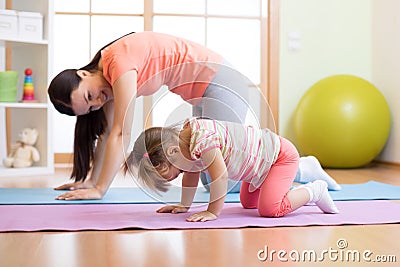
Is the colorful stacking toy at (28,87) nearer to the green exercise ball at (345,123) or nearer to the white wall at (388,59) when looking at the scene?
the green exercise ball at (345,123)

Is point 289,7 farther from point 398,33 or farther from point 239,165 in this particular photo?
point 239,165

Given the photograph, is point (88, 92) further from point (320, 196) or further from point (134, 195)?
point (320, 196)

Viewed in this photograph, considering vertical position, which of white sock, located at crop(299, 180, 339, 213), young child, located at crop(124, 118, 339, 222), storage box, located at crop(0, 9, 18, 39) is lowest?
white sock, located at crop(299, 180, 339, 213)

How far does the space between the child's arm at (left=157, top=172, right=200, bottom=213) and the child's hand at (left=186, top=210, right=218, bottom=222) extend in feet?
0.21

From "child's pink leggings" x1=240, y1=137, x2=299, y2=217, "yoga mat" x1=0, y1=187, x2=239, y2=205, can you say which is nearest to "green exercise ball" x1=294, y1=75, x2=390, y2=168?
"yoga mat" x1=0, y1=187, x2=239, y2=205

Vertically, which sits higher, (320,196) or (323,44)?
(323,44)

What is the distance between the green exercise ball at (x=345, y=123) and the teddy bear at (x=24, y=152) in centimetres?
155

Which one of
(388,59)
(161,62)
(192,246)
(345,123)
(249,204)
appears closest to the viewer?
(192,246)

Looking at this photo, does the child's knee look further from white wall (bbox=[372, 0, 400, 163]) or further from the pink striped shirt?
white wall (bbox=[372, 0, 400, 163])

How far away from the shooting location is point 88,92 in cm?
179

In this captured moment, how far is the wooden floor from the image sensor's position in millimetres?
1062

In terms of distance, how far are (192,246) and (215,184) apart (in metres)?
0.29

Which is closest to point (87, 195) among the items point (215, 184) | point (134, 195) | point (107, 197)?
point (107, 197)

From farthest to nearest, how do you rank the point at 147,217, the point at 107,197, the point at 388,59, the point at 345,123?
the point at 388,59 < the point at 345,123 < the point at 107,197 < the point at 147,217
